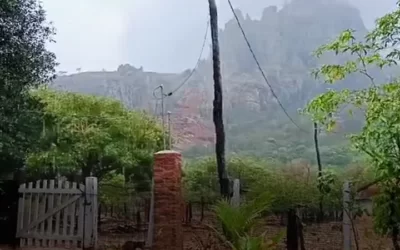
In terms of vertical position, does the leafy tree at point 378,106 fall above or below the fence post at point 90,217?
above

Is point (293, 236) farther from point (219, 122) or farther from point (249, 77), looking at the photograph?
point (249, 77)

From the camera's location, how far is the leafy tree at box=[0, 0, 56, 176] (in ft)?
16.0

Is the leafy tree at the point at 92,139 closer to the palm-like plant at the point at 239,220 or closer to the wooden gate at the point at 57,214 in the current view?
the wooden gate at the point at 57,214

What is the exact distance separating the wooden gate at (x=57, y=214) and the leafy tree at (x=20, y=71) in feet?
1.64

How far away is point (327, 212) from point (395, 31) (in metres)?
2.10

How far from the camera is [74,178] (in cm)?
603

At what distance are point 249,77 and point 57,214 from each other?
3199mm

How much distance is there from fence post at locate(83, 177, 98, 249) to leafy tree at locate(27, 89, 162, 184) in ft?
3.43

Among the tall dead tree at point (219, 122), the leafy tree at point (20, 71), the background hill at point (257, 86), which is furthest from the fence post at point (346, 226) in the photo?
the leafy tree at point (20, 71)

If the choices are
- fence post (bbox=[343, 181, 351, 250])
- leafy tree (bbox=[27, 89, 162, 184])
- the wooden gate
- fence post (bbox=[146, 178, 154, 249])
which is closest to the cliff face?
leafy tree (bbox=[27, 89, 162, 184])

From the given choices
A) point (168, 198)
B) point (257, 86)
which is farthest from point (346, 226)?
point (257, 86)

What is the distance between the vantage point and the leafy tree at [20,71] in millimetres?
4871

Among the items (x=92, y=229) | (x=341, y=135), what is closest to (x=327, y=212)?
(x=341, y=135)

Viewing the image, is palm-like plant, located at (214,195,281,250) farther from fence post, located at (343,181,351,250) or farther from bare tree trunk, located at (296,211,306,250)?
bare tree trunk, located at (296,211,306,250)
